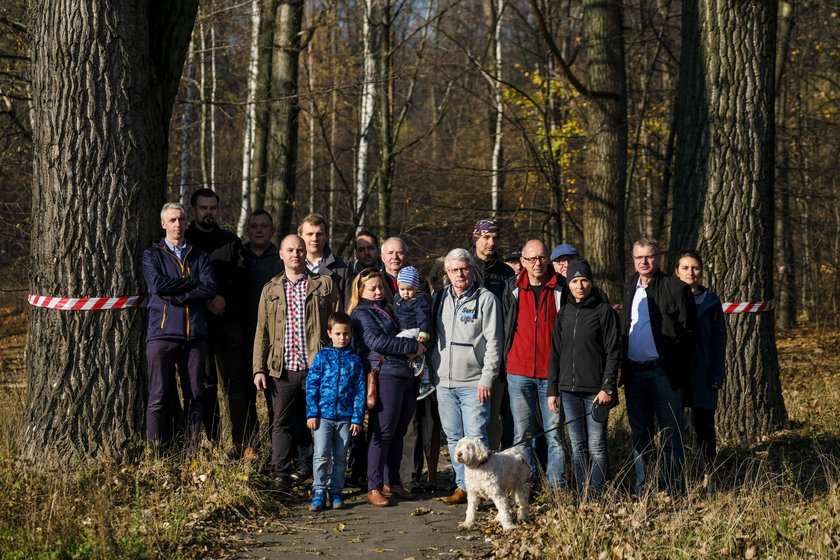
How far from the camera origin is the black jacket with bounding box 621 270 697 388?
6914mm

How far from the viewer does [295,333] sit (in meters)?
7.50

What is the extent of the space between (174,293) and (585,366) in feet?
10.2

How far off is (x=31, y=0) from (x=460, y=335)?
4.35 m

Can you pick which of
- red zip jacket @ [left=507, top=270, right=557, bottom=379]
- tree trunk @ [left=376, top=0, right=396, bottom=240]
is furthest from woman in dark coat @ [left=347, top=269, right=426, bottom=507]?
tree trunk @ [left=376, top=0, right=396, bottom=240]

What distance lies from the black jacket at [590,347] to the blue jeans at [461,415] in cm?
66

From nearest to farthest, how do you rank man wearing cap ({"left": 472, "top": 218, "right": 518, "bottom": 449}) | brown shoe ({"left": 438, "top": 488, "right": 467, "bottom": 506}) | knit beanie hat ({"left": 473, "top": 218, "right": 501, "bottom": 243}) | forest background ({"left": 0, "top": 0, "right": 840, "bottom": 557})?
forest background ({"left": 0, "top": 0, "right": 840, "bottom": 557}) < brown shoe ({"left": 438, "top": 488, "right": 467, "bottom": 506}) < man wearing cap ({"left": 472, "top": 218, "right": 518, "bottom": 449}) < knit beanie hat ({"left": 473, "top": 218, "right": 501, "bottom": 243})

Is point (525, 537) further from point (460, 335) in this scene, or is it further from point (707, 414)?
point (707, 414)

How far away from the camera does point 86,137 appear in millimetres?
7219

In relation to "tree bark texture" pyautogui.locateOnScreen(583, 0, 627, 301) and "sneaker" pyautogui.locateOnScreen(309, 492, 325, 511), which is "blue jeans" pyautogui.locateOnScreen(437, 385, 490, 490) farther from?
"tree bark texture" pyautogui.locateOnScreen(583, 0, 627, 301)

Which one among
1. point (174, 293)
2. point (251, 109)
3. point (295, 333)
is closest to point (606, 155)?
point (251, 109)

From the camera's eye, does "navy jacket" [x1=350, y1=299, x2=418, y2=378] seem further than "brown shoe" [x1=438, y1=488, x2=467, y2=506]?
No

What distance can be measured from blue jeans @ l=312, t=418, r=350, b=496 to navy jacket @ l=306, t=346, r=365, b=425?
0.08 metres

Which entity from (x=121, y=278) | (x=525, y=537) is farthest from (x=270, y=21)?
(x=525, y=537)

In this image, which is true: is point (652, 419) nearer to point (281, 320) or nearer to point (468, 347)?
point (468, 347)
